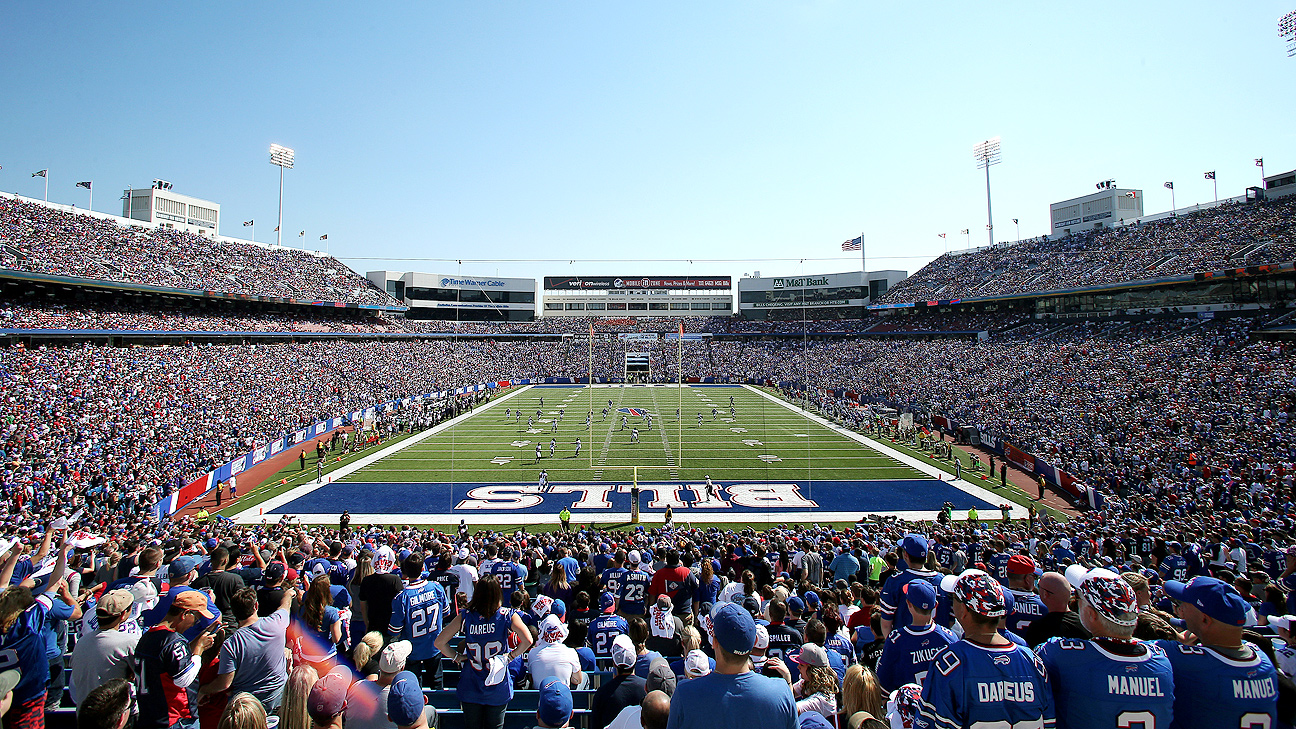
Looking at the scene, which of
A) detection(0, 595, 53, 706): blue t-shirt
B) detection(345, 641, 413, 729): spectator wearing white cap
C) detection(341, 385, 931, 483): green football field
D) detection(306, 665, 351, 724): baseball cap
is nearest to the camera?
detection(306, 665, 351, 724): baseball cap

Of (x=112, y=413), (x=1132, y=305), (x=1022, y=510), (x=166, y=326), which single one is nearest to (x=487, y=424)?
(x=112, y=413)

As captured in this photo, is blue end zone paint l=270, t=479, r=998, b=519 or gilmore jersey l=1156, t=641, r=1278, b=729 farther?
blue end zone paint l=270, t=479, r=998, b=519

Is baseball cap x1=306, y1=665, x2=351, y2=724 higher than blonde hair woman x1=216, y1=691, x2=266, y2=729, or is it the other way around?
blonde hair woman x1=216, y1=691, x2=266, y2=729

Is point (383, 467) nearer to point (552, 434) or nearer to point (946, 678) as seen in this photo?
point (552, 434)

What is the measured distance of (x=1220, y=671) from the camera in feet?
8.91

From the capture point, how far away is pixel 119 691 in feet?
8.66

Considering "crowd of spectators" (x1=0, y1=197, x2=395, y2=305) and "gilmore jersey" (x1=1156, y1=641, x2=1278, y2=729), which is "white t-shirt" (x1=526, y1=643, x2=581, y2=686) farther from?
"crowd of spectators" (x1=0, y1=197, x2=395, y2=305)

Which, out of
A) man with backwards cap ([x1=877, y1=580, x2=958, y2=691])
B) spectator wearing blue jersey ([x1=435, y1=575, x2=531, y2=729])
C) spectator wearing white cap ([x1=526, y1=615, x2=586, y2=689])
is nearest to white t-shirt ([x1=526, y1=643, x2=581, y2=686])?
spectator wearing white cap ([x1=526, y1=615, x2=586, y2=689])

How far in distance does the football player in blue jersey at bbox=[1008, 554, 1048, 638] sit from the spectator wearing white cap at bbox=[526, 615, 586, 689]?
3139mm

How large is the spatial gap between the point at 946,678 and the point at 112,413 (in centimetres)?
2889

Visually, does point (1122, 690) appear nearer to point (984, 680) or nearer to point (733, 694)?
point (984, 680)

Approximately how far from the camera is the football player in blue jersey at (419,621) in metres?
4.82

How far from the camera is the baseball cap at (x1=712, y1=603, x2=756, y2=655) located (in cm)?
241

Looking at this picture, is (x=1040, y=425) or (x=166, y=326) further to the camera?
(x=166, y=326)
